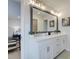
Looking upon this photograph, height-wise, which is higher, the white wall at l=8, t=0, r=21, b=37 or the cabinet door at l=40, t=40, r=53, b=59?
the white wall at l=8, t=0, r=21, b=37

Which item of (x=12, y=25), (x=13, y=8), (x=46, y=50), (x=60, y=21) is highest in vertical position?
(x=13, y=8)

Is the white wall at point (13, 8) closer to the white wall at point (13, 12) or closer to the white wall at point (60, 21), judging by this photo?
the white wall at point (13, 12)

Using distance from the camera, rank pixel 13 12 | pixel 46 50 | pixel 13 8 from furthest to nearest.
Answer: pixel 13 12 → pixel 13 8 → pixel 46 50

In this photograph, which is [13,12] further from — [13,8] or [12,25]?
[12,25]

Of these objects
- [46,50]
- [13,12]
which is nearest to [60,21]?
[13,12]

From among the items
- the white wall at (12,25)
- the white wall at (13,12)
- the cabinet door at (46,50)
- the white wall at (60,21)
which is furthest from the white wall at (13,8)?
the cabinet door at (46,50)

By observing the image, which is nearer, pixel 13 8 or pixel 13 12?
pixel 13 8

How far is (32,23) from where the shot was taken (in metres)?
3.08

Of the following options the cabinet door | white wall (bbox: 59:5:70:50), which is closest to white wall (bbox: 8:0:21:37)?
white wall (bbox: 59:5:70:50)

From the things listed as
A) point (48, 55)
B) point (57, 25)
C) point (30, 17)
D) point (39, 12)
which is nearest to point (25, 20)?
point (30, 17)

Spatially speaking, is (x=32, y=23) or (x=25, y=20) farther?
(x=32, y=23)

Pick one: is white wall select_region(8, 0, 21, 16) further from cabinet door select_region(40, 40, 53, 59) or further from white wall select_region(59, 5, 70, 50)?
cabinet door select_region(40, 40, 53, 59)
